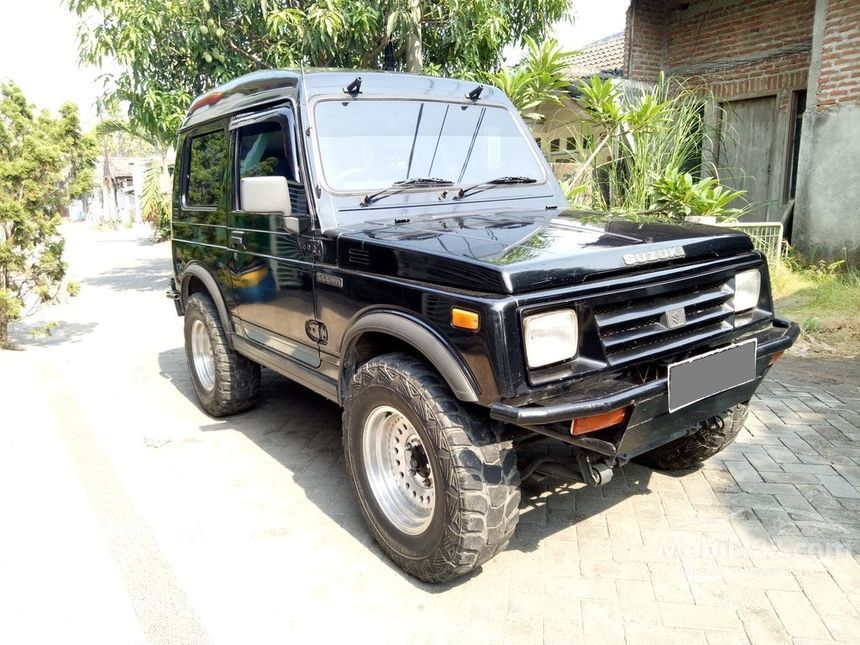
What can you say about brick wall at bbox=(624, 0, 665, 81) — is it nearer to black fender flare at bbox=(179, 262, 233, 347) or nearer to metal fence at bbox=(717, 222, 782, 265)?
metal fence at bbox=(717, 222, 782, 265)

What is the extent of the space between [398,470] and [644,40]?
10.3 m

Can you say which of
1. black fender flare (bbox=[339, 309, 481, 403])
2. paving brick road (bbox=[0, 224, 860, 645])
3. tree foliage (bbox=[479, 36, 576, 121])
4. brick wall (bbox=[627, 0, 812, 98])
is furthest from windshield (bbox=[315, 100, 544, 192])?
brick wall (bbox=[627, 0, 812, 98])

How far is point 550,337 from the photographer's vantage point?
7.59ft

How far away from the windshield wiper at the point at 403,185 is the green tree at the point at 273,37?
14.7 feet

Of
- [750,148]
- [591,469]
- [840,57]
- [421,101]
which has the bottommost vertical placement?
[591,469]

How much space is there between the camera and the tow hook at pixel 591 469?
8.67 ft

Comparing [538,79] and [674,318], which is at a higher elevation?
[538,79]

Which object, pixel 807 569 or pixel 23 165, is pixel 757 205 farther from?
pixel 23 165

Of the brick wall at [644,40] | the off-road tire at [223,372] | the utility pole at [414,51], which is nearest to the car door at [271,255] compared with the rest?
the off-road tire at [223,372]

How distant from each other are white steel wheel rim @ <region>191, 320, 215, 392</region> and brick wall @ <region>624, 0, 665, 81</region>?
8928 mm

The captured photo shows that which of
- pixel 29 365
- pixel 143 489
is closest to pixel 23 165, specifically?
pixel 29 365

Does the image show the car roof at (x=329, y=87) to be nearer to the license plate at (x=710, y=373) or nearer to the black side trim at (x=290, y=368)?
the black side trim at (x=290, y=368)

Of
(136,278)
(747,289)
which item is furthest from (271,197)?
(136,278)

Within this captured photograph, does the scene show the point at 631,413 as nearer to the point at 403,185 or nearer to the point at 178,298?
the point at 403,185
